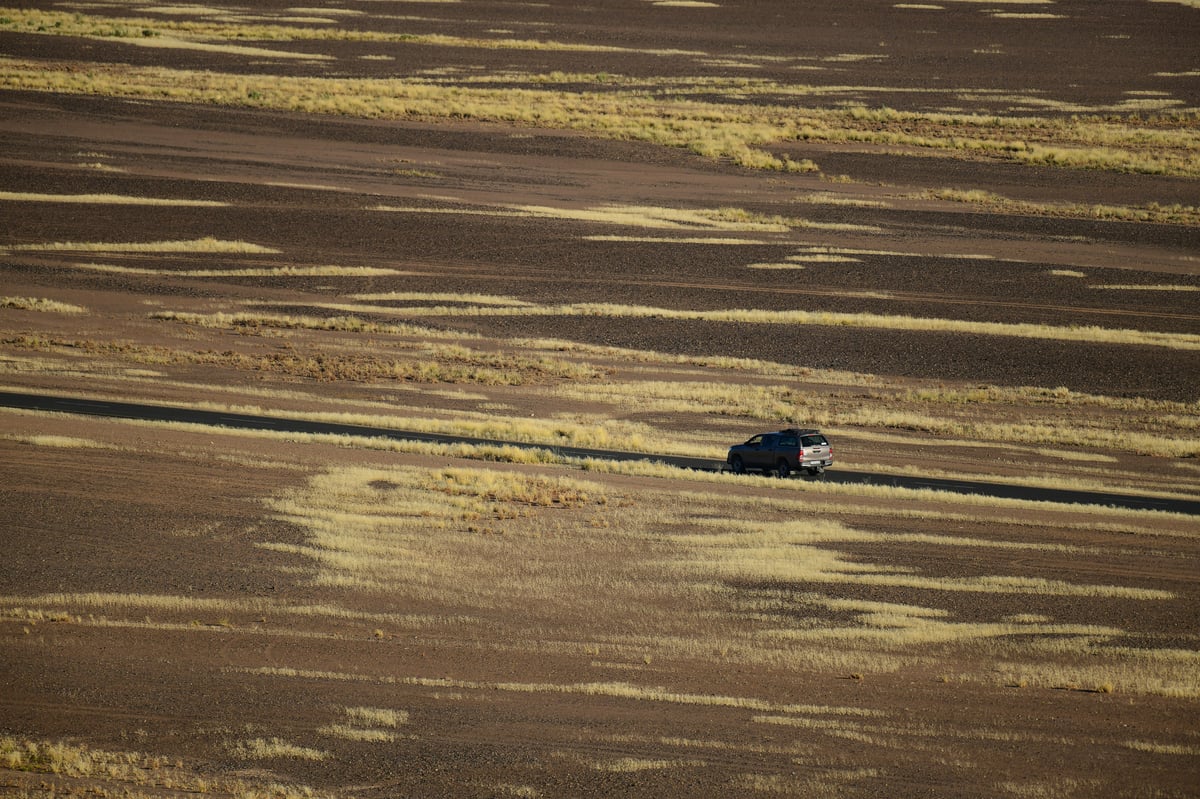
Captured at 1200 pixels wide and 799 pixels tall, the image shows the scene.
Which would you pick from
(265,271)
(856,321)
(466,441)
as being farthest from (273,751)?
(265,271)

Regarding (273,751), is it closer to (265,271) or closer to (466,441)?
(466,441)

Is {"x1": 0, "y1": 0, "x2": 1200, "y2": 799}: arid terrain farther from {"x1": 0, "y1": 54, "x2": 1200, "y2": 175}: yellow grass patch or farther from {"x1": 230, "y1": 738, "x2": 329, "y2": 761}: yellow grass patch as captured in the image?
{"x1": 0, "y1": 54, "x2": 1200, "y2": 175}: yellow grass patch

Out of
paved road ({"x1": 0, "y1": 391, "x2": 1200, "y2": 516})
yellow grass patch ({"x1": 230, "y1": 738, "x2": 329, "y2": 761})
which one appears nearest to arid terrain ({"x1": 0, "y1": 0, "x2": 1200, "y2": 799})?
yellow grass patch ({"x1": 230, "y1": 738, "x2": 329, "y2": 761})

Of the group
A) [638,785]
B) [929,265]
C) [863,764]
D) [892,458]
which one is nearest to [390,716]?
[638,785]

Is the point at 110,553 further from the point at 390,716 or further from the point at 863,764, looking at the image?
the point at 863,764

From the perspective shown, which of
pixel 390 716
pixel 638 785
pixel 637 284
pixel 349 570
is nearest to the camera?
pixel 638 785

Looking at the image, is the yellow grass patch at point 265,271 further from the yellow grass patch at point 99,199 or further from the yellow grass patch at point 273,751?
the yellow grass patch at point 273,751

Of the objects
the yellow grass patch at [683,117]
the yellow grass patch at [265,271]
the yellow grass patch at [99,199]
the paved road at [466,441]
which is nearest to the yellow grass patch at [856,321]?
the yellow grass patch at [265,271]
